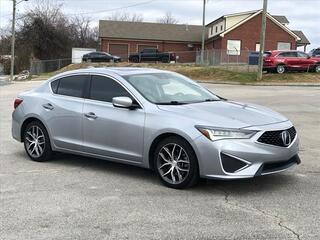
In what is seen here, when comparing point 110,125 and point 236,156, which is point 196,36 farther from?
point 236,156

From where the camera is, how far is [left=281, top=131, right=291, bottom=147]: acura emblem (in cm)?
669

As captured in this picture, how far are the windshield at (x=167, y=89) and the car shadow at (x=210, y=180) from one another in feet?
3.63

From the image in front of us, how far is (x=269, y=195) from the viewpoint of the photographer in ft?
21.4

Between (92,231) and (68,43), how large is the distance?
241ft

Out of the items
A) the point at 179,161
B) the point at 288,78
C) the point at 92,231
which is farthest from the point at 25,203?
the point at 288,78

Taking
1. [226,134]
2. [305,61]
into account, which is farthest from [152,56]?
[226,134]

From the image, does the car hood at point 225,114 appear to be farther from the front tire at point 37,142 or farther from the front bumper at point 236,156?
the front tire at point 37,142

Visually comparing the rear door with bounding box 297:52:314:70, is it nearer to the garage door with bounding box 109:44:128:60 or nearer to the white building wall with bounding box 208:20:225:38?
A: the white building wall with bounding box 208:20:225:38

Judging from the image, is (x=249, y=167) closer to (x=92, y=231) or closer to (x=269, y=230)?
(x=269, y=230)

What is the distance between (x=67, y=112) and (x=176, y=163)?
2187 mm

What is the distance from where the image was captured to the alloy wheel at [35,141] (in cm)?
866

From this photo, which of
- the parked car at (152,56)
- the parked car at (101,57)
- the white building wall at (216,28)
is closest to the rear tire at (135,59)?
the parked car at (152,56)

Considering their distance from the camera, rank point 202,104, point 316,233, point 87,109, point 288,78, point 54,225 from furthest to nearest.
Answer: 1. point 288,78
2. point 87,109
3. point 202,104
4. point 54,225
5. point 316,233

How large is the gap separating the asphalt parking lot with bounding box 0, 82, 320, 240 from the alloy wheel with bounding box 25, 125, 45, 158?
0.69 ft
